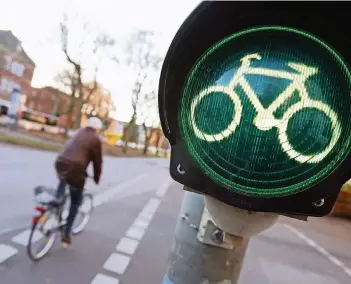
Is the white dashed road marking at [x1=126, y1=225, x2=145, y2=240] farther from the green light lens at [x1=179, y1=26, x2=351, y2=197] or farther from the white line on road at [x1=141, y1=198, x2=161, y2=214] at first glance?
the green light lens at [x1=179, y1=26, x2=351, y2=197]

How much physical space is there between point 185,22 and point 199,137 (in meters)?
0.23

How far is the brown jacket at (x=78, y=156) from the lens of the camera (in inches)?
221

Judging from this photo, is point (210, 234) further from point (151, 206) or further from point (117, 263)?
point (151, 206)

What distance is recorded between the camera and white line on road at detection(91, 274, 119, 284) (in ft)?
16.3

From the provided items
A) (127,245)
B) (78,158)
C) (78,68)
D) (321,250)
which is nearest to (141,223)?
(127,245)

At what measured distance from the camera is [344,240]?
1216cm

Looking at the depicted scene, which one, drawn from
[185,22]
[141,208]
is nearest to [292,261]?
[141,208]

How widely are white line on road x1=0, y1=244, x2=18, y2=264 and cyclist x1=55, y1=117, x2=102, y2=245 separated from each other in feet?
2.91

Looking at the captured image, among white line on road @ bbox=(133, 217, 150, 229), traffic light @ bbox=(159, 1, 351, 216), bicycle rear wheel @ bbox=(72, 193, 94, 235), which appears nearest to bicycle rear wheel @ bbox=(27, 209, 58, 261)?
bicycle rear wheel @ bbox=(72, 193, 94, 235)

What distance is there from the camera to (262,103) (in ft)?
2.50

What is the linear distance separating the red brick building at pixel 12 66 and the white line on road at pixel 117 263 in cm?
4507

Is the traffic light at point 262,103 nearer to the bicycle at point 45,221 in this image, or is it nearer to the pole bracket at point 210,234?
the pole bracket at point 210,234

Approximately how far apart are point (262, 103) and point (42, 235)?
548 centimetres

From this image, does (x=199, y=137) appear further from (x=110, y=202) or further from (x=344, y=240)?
(x=344, y=240)
